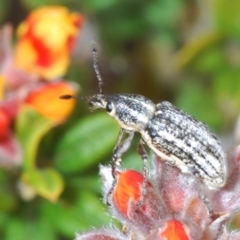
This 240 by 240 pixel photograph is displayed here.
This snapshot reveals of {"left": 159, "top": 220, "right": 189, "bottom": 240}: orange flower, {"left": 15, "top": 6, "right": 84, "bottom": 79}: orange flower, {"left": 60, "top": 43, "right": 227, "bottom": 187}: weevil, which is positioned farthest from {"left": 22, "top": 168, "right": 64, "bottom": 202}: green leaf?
{"left": 159, "top": 220, "right": 189, "bottom": 240}: orange flower

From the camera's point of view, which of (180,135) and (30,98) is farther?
(30,98)

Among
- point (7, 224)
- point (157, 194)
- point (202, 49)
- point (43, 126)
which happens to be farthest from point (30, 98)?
point (202, 49)

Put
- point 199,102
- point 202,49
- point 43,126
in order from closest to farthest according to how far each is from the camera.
Result: point 43,126 → point 202,49 → point 199,102

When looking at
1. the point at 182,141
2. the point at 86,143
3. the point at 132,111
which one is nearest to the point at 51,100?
the point at 86,143

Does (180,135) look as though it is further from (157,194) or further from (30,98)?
(30,98)

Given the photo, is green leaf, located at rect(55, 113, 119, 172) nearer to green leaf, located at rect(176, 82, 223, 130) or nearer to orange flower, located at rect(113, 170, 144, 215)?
orange flower, located at rect(113, 170, 144, 215)

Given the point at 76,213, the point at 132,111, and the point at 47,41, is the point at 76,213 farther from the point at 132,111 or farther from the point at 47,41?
the point at 132,111

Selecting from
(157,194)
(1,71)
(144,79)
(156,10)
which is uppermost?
(156,10)
